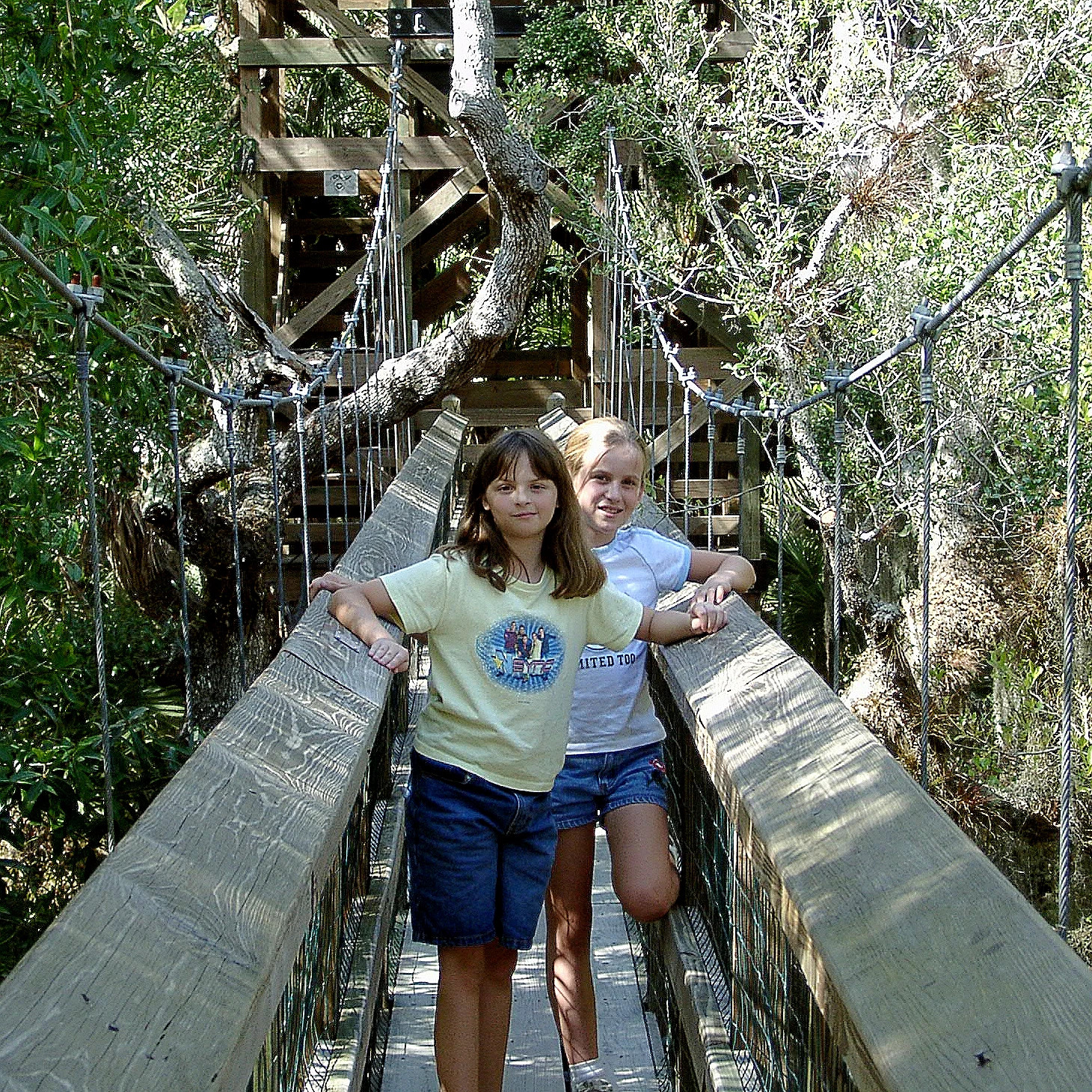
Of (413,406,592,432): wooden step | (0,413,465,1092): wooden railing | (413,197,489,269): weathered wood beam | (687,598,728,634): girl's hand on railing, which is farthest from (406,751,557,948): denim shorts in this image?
Result: (413,197,489,269): weathered wood beam

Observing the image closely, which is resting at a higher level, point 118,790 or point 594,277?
point 594,277

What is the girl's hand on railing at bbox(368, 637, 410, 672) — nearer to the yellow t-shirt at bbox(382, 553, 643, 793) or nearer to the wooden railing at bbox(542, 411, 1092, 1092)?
the yellow t-shirt at bbox(382, 553, 643, 793)

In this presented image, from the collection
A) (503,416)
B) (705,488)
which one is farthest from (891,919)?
(503,416)

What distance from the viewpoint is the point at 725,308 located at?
24.6 feet

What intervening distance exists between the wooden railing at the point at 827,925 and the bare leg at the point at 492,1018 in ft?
0.74

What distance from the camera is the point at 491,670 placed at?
176cm

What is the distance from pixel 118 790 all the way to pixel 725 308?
175 inches

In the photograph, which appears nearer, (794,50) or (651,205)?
→ (794,50)

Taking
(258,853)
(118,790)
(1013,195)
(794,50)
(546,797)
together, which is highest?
(794,50)

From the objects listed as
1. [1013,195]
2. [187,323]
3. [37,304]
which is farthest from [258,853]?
[187,323]

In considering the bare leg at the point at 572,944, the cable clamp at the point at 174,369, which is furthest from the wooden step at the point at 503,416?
the bare leg at the point at 572,944

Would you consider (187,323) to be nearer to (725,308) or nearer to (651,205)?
(651,205)

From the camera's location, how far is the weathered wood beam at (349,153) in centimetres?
744

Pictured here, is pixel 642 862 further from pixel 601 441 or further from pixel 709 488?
pixel 709 488
